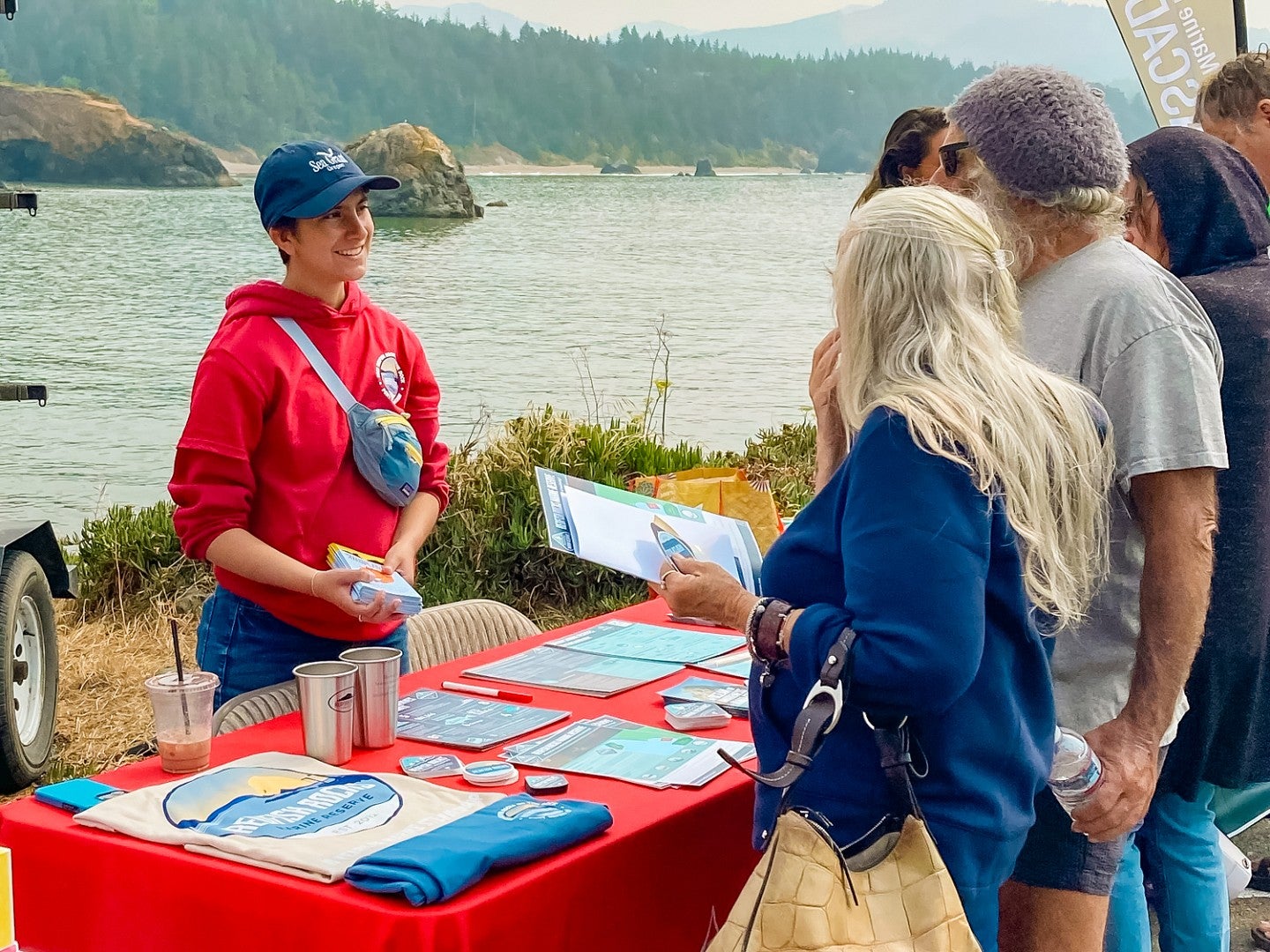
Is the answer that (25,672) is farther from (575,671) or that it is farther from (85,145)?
(85,145)

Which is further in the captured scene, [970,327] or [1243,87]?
[1243,87]

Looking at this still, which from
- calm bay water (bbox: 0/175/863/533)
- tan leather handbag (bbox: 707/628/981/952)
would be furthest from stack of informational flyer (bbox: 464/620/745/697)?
calm bay water (bbox: 0/175/863/533)

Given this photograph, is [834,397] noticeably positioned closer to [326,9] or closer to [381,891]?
[381,891]

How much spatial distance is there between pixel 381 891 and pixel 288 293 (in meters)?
1.41

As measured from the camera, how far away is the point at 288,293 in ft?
8.68

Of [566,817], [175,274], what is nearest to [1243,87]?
[566,817]

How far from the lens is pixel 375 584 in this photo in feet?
7.63

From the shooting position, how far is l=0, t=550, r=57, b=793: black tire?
13.1 ft

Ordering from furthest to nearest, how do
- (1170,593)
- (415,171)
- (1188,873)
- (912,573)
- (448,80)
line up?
(448,80)
(415,171)
(1188,873)
(1170,593)
(912,573)

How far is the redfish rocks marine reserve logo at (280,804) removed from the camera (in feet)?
5.81

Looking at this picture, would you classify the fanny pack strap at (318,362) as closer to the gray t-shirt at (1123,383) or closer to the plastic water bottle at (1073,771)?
the gray t-shirt at (1123,383)

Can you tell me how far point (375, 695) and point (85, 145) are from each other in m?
11.4

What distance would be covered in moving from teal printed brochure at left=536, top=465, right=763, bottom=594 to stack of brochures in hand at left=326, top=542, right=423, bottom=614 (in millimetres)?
297

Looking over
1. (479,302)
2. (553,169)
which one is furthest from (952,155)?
(553,169)
